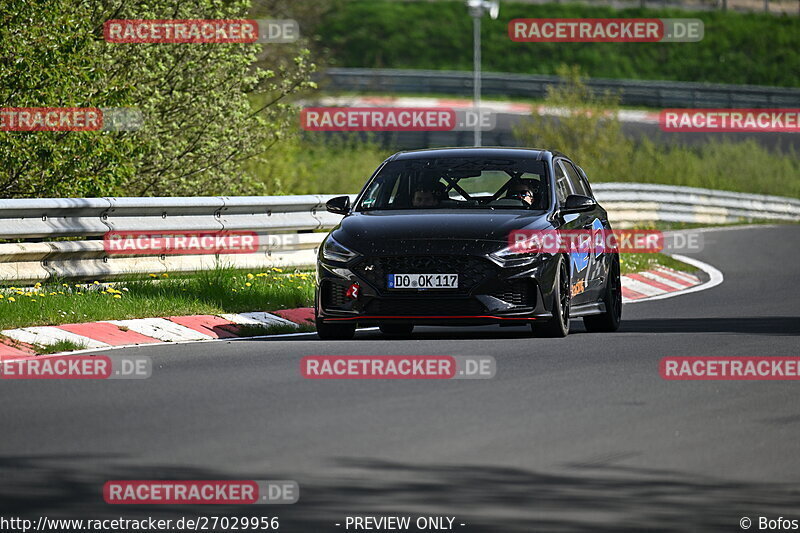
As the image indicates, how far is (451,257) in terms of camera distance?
13250 mm

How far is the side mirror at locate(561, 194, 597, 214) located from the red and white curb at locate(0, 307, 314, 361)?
2.71 metres

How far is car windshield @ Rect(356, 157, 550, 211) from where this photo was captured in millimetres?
14452

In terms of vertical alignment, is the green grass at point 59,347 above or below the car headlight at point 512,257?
below

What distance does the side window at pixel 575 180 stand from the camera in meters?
15.6

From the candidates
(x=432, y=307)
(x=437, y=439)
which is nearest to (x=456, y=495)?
(x=437, y=439)

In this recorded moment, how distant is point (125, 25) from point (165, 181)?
242cm

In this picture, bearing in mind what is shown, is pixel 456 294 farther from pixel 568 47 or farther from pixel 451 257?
pixel 568 47

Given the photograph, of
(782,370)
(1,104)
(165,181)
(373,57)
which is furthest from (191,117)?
(373,57)

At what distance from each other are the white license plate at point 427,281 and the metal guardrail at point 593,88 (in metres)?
46.8

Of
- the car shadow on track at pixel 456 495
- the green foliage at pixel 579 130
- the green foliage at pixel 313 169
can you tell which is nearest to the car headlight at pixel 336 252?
the car shadow on track at pixel 456 495

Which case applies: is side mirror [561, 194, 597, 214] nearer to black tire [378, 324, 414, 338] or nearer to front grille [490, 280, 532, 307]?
front grille [490, 280, 532, 307]

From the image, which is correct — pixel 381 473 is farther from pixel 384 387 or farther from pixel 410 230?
pixel 410 230

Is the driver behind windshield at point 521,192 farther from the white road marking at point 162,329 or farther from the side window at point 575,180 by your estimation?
the white road marking at point 162,329

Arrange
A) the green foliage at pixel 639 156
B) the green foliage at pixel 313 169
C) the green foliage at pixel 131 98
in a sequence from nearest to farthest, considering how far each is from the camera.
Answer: the green foliage at pixel 131 98 → the green foliage at pixel 313 169 → the green foliage at pixel 639 156
